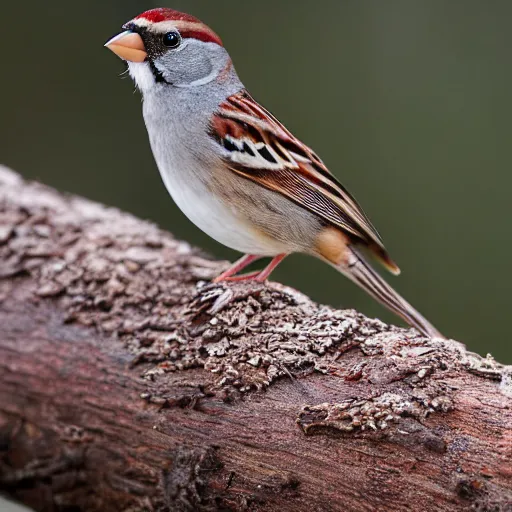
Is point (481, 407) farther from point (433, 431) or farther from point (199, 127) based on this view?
point (199, 127)

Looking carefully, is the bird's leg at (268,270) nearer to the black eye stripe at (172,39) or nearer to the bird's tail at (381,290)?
the bird's tail at (381,290)

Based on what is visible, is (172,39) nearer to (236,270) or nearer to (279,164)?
(279,164)

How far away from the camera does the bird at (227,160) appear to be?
5.81 ft

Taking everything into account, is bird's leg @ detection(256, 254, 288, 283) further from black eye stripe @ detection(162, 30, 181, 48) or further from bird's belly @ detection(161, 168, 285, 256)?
black eye stripe @ detection(162, 30, 181, 48)

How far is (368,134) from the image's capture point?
10.3ft

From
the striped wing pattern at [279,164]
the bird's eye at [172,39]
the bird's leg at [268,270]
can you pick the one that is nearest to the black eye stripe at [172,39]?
the bird's eye at [172,39]

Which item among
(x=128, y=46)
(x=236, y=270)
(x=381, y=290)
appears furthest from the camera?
(x=236, y=270)

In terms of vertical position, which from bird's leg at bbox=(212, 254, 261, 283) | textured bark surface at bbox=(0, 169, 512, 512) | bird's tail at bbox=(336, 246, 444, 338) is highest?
bird's tail at bbox=(336, 246, 444, 338)

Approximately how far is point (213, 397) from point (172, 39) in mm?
801

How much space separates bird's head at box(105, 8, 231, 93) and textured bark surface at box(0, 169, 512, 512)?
1.78ft

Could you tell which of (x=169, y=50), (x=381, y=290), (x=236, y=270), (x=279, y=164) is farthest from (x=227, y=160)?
(x=381, y=290)

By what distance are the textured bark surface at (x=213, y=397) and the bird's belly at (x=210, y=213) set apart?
23 cm

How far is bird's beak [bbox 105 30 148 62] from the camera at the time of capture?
1.69m

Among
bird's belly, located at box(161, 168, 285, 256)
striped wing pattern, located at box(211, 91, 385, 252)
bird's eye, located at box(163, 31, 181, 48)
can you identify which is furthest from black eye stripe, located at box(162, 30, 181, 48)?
bird's belly, located at box(161, 168, 285, 256)
